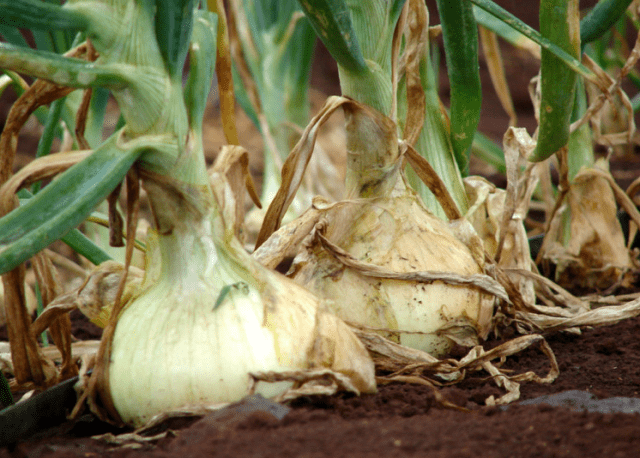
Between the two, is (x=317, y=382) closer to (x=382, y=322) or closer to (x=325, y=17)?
(x=382, y=322)

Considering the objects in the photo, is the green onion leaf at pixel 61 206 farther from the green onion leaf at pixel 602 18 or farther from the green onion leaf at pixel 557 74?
the green onion leaf at pixel 602 18

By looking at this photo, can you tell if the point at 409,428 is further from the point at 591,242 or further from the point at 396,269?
the point at 591,242

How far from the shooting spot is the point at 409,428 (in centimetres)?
49

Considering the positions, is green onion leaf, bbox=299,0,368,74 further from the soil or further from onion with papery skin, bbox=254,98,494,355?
the soil

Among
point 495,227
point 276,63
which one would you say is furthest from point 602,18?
point 276,63

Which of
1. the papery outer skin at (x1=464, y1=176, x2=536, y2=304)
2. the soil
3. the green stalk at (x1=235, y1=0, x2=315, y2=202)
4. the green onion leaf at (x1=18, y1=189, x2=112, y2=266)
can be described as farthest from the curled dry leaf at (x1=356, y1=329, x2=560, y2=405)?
the green stalk at (x1=235, y1=0, x2=315, y2=202)

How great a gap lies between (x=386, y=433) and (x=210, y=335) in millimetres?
188

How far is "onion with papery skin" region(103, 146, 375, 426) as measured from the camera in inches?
22.1

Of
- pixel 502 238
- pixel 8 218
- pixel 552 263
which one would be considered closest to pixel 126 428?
pixel 8 218

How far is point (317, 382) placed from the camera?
A: 0.59 meters

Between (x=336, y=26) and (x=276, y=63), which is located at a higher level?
(x=276, y=63)

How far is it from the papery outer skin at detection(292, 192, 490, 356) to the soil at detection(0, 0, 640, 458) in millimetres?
64

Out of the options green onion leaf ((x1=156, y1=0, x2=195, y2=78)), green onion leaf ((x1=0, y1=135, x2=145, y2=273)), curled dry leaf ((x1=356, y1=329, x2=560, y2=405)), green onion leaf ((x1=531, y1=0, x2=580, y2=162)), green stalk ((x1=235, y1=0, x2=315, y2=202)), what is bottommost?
curled dry leaf ((x1=356, y1=329, x2=560, y2=405))

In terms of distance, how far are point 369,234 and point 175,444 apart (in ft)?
1.27
